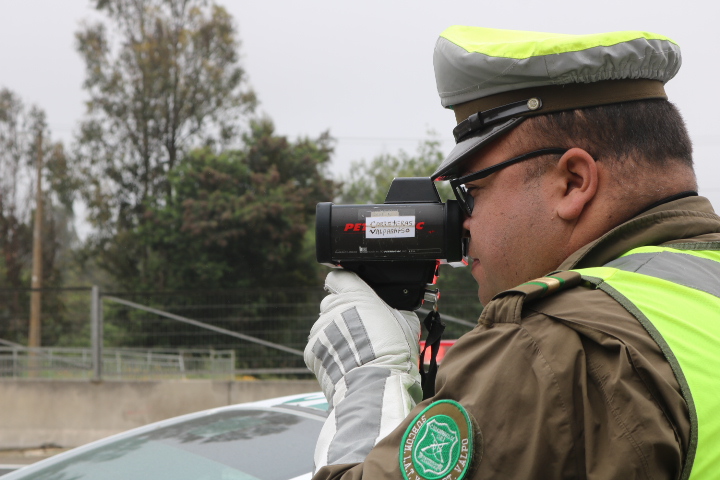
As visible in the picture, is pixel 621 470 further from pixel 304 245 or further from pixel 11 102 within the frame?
pixel 11 102

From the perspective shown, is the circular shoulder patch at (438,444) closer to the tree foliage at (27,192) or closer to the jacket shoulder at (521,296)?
the jacket shoulder at (521,296)

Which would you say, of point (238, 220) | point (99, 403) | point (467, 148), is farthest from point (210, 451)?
point (238, 220)

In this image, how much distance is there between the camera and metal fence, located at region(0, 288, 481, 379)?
313 inches

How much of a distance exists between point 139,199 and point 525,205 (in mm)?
27996

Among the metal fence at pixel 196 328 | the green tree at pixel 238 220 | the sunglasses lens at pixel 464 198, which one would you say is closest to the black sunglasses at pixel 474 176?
the sunglasses lens at pixel 464 198

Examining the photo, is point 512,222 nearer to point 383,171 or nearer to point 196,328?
point 196,328

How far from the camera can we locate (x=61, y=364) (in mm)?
7953

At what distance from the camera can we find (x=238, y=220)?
939 inches

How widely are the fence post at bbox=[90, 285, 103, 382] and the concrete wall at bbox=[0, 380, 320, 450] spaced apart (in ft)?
0.48

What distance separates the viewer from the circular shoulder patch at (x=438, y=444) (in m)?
0.87

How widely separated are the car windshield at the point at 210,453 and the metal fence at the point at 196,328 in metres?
5.50

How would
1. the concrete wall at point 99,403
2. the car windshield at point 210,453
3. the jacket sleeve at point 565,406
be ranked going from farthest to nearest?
1. the concrete wall at point 99,403
2. the car windshield at point 210,453
3. the jacket sleeve at point 565,406

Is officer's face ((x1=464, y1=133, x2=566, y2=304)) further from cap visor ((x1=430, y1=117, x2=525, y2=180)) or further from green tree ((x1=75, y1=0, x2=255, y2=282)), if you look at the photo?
green tree ((x1=75, y1=0, x2=255, y2=282))

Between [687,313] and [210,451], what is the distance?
1.58 metres
